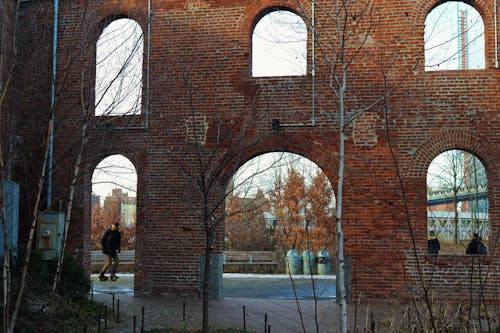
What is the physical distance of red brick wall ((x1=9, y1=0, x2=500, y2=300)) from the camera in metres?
12.2

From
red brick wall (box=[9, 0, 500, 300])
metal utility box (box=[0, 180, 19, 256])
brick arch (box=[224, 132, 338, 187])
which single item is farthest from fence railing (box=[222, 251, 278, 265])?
metal utility box (box=[0, 180, 19, 256])

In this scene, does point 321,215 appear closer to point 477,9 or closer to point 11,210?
point 477,9

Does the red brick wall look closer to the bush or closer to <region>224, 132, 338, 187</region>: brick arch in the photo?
<region>224, 132, 338, 187</region>: brick arch

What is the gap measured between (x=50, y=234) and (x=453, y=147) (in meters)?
8.61

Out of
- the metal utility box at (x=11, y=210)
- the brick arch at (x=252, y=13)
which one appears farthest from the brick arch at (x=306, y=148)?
the metal utility box at (x=11, y=210)

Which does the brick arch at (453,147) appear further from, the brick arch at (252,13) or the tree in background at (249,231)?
the tree in background at (249,231)

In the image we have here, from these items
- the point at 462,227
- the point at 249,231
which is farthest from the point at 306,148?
the point at 462,227

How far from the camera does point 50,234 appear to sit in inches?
456

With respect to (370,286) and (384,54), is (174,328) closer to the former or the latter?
(370,286)

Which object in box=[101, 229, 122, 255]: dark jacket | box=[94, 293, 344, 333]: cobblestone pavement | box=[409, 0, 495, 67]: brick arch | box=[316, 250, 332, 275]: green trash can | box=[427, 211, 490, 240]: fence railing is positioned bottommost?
box=[94, 293, 344, 333]: cobblestone pavement

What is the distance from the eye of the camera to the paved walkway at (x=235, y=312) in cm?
921

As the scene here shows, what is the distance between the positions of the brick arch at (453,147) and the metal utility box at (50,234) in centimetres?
747

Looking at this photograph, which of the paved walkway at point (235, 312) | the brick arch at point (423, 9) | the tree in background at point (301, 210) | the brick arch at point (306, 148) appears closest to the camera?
the paved walkway at point (235, 312)

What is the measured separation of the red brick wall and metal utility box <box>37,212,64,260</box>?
1.19 metres
